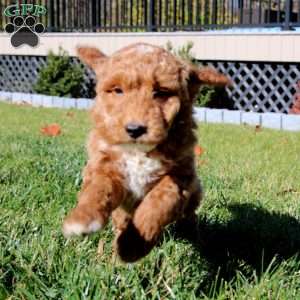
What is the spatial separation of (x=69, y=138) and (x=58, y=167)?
3147 millimetres

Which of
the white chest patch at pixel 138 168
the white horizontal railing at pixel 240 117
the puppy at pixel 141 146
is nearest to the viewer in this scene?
the puppy at pixel 141 146

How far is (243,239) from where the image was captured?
Result: 3666 millimetres

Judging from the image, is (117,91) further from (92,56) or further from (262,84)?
(262,84)

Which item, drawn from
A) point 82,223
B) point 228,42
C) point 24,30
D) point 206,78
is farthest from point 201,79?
point 24,30

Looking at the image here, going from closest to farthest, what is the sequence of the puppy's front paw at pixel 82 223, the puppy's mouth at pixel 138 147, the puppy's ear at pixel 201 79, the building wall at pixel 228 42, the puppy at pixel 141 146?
the puppy's front paw at pixel 82 223 → the puppy at pixel 141 146 → the puppy's mouth at pixel 138 147 → the puppy's ear at pixel 201 79 → the building wall at pixel 228 42

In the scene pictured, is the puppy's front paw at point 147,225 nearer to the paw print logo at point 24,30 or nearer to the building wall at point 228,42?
the building wall at point 228,42

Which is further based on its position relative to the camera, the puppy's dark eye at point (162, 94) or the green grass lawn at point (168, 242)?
the puppy's dark eye at point (162, 94)

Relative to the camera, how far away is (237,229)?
382 cm

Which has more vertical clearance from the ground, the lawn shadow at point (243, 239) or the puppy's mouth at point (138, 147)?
the puppy's mouth at point (138, 147)

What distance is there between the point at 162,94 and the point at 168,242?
746 millimetres

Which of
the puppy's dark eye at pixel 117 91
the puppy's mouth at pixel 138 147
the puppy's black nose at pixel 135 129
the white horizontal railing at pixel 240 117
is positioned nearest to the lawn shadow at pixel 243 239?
the puppy's mouth at pixel 138 147

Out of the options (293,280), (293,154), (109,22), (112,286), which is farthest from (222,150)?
(109,22)

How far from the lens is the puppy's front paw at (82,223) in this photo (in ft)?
7.87

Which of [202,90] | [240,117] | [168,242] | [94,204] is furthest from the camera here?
[202,90]
